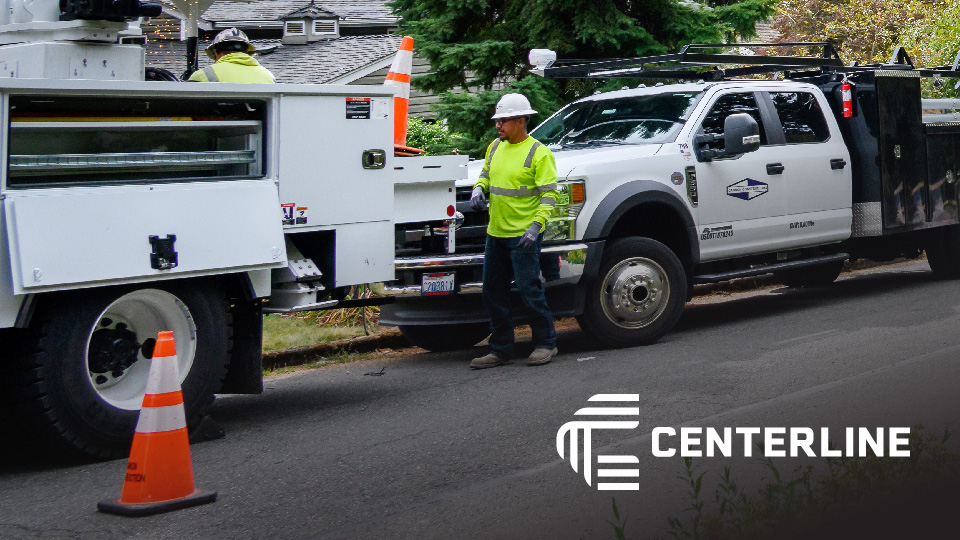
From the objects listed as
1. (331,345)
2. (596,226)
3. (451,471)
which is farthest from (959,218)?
(451,471)

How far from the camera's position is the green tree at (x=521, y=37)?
12773mm

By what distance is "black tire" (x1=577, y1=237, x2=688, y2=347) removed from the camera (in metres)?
9.22

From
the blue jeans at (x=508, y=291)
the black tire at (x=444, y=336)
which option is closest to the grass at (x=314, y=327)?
the black tire at (x=444, y=336)

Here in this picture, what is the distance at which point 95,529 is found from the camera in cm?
525

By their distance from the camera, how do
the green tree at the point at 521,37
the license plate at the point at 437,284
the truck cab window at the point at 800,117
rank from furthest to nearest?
the green tree at the point at 521,37
the truck cab window at the point at 800,117
the license plate at the point at 437,284

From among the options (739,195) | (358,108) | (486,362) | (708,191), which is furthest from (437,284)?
(739,195)

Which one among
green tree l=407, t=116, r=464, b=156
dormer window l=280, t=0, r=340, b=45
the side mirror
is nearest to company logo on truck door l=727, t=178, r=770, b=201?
the side mirror

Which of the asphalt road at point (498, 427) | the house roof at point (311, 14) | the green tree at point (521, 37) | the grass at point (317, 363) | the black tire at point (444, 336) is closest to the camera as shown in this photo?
the asphalt road at point (498, 427)

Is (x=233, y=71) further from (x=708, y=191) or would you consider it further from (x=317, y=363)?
(x=708, y=191)

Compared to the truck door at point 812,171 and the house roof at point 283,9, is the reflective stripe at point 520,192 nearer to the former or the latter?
the truck door at point 812,171

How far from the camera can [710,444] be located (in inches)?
239

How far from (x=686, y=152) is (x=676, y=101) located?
2.36 ft

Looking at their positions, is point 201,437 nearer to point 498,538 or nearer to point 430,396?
point 430,396

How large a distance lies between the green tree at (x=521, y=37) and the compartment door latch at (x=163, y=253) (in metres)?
6.45
